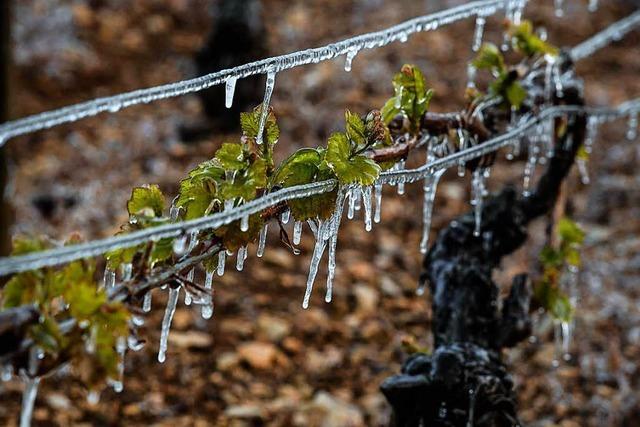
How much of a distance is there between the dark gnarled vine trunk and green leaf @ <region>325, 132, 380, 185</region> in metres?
0.60

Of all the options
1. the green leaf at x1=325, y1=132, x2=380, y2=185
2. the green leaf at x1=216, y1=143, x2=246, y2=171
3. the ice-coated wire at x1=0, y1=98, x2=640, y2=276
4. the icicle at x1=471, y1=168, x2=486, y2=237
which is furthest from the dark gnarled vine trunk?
the green leaf at x1=216, y1=143, x2=246, y2=171

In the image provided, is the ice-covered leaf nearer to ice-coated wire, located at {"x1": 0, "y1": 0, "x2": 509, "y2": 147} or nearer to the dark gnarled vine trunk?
ice-coated wire, located at {"x1": 0, "y1": 0, "x2": 509, "y2": 147}

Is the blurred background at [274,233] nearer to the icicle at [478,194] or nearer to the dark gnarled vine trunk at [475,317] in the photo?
the dark gnarled vine trunk at [475,317]

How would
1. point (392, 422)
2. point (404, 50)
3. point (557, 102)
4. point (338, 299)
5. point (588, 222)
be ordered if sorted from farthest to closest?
point (404, 50) → point (588, 222) → point (338, 299) → point (557, 102) → point (392, 422)

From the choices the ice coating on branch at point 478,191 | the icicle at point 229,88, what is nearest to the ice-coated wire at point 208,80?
the icicle at point 229,88

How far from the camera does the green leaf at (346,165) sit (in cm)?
151

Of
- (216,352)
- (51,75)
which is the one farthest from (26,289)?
(51,75)

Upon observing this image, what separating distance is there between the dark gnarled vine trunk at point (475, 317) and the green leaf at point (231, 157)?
2.36 feet

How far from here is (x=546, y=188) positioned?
2508 mm

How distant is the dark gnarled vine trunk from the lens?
189 centimetres

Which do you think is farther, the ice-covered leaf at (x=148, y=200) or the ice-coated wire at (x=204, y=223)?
the ice-covered leaf at (x=148, y=200)

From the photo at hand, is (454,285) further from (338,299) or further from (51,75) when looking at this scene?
(51,75)

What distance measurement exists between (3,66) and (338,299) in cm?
212

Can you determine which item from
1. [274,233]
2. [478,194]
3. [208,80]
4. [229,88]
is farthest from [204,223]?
[274,233]
